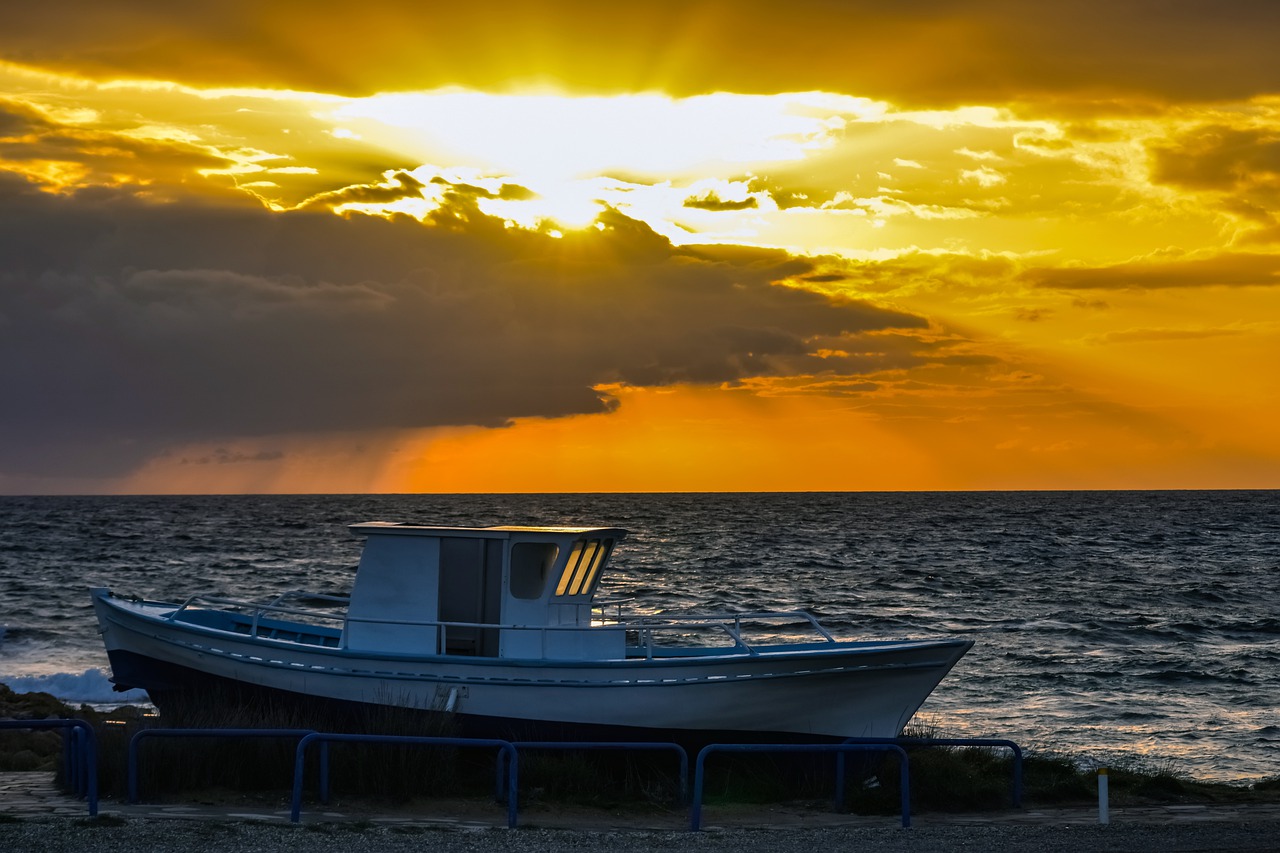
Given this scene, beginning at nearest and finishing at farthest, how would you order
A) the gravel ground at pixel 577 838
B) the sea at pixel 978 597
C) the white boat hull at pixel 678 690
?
1. the gravel ground at pixel 577 838
2. the white boat hull at pixel 678 690
3. the sea at pixel 978 597

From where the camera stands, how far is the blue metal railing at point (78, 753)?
11969 millimetres

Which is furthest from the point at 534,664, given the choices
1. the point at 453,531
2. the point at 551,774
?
the point at 453,531

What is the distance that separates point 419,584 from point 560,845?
5.83 meters

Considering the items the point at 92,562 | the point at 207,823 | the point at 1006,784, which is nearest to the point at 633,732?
the point at 1006,784

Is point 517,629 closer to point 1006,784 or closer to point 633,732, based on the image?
point 633,732

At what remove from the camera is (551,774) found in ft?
48.3

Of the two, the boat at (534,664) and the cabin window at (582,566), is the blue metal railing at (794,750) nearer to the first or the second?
the boat at (534,664)

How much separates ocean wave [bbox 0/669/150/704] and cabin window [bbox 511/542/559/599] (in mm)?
12995

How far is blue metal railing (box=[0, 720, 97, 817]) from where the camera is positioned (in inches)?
471

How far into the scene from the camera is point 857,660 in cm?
1586

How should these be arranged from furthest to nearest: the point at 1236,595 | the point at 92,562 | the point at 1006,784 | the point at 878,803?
the point at 92,562, the point at 1236,595, the point at 1006,784, the point at 878,803

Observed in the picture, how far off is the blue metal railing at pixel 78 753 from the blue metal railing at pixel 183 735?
0.38 meters

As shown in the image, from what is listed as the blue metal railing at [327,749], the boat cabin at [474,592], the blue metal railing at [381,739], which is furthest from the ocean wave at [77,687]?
the blue metal railing at [381,739]

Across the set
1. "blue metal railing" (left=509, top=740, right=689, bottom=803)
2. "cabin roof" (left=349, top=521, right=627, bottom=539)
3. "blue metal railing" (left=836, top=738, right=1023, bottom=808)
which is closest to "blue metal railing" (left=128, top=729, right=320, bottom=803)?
"blue metal railing" (left=509, top=740, right=689, bottom=803)
